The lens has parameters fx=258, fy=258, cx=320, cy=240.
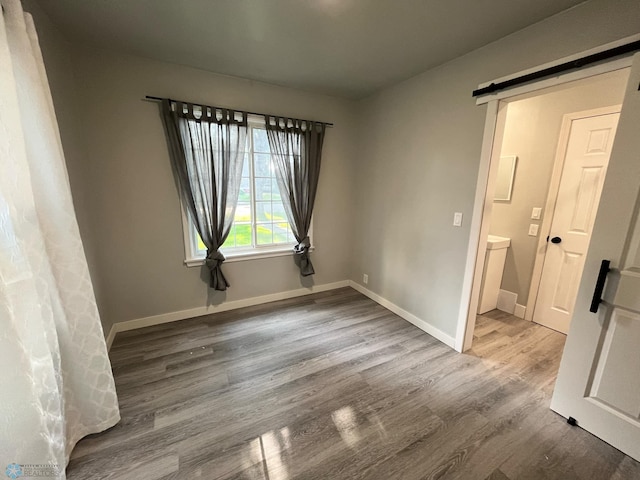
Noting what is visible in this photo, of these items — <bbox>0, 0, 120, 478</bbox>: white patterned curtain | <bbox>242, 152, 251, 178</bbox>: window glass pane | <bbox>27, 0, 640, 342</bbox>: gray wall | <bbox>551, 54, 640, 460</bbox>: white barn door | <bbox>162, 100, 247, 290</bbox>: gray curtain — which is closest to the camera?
<bbox>0, 0, 120, 478</bbox>: white patterned curtain

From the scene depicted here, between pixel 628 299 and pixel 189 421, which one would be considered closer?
pixel 628 299

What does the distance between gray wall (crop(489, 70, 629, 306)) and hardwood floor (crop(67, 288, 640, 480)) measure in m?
0.73

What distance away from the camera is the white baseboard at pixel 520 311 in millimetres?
2920

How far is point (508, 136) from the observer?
2.96m

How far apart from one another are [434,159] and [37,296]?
286 centimetres

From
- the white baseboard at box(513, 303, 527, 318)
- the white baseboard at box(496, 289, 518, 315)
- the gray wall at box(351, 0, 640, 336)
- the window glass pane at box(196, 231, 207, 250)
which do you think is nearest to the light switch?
the white baseboard at box(496, 289, 518, 315)

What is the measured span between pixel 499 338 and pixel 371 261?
156 cm

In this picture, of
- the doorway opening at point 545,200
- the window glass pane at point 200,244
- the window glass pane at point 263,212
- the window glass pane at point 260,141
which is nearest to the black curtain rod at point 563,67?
the doorway opening at point 545,200

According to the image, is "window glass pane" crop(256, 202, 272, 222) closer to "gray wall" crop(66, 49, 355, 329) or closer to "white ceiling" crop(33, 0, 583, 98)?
"gray wall" crop(66, 49, 355, 329)

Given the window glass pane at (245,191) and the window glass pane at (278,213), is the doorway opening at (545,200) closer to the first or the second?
the window glass pane at (278,213)

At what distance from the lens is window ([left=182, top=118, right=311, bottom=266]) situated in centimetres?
282

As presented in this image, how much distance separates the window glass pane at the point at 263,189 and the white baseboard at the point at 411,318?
1789 millimetres

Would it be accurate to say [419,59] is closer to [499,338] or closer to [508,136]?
[508,136]

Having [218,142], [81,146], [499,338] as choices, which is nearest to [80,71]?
[81,146]
